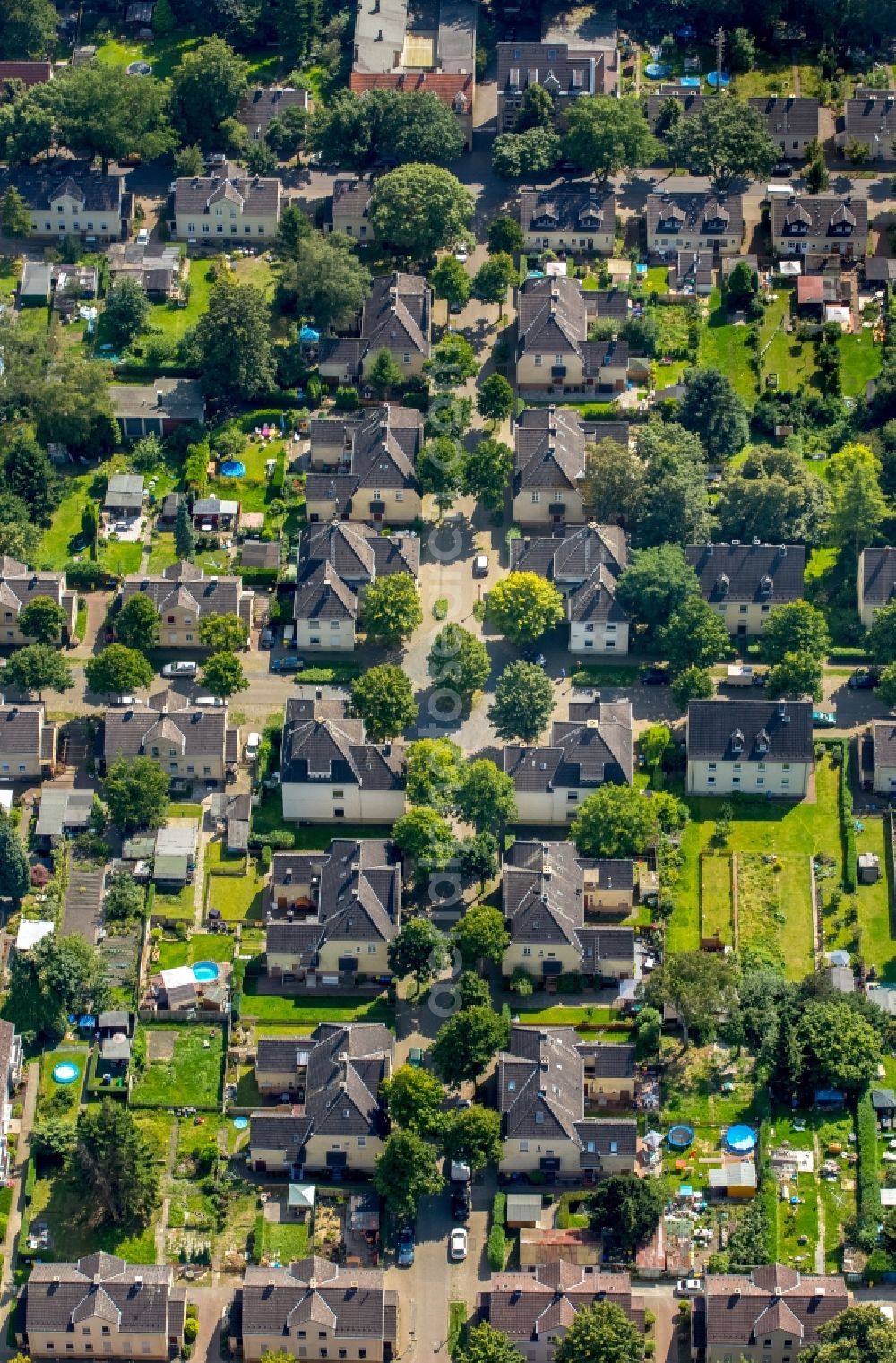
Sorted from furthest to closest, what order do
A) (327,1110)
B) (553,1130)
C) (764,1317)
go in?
(327,1110) → (553,1130) → (764,1317)

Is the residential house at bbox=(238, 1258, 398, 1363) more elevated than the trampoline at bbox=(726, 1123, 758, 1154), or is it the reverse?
the trampoline at bbox=(726, 1123, 758, 1154)

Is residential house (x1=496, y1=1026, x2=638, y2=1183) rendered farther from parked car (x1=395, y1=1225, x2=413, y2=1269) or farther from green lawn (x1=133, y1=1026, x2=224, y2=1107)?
green lawn (x1=133, y1=1026, x2=224, y2=1107)

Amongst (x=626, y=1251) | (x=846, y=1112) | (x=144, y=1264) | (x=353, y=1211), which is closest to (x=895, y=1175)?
(x=846, y=1112)

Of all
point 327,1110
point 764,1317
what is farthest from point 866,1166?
point 327,1110

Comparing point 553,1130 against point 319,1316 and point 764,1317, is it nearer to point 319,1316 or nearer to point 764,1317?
point 764,1317

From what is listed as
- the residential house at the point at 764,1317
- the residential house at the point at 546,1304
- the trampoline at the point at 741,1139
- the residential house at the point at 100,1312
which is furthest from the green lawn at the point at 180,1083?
the residential house at the point at 764,1317

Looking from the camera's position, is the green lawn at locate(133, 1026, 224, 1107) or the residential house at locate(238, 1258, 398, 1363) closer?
the residential house at locate(238, 1258, 398, 1363)

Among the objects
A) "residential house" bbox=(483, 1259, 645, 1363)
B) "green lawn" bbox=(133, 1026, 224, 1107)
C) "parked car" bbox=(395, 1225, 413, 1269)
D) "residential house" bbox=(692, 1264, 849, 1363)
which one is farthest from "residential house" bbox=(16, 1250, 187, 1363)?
"residential house" bbox=(692, 1264, 849, 1363)


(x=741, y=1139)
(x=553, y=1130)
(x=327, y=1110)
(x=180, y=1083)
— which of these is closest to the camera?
(x=553, y=1130)
